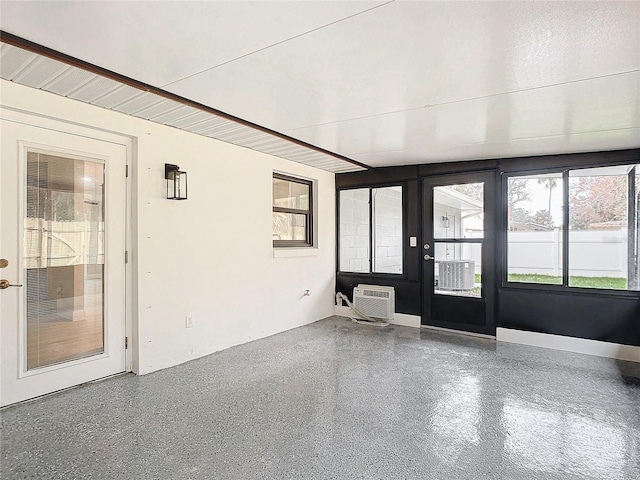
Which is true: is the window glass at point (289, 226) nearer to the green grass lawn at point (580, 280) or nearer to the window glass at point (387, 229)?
the window glass at point (387, 229)

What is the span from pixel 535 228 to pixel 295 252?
10.2ft

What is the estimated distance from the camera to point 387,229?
5.77 meters

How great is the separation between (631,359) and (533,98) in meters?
3.20

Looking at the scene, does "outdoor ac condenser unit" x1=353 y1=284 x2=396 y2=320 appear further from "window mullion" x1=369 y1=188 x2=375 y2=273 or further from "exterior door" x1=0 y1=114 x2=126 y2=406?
"exterior door" x1=0 y1=114 x2=126 y2=406

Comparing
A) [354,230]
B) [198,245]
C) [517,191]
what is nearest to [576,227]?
[517,191]

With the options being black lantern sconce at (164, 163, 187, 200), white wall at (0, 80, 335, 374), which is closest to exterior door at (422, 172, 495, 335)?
white wall at (0, 80, 335, 374)

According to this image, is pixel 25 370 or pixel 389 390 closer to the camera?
pixel 25 370

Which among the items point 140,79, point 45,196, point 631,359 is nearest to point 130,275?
point 45,196

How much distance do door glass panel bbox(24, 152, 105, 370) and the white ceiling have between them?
1.12 metres

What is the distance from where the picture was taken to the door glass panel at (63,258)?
110 inches

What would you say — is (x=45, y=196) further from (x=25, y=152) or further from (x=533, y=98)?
(x=533, y=98)

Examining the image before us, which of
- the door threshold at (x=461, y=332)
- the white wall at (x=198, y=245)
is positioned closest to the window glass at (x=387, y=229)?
the door threshold at (x=461, y=332)

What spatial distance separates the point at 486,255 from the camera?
4.82 metres

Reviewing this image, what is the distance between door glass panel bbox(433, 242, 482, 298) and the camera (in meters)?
4.92
